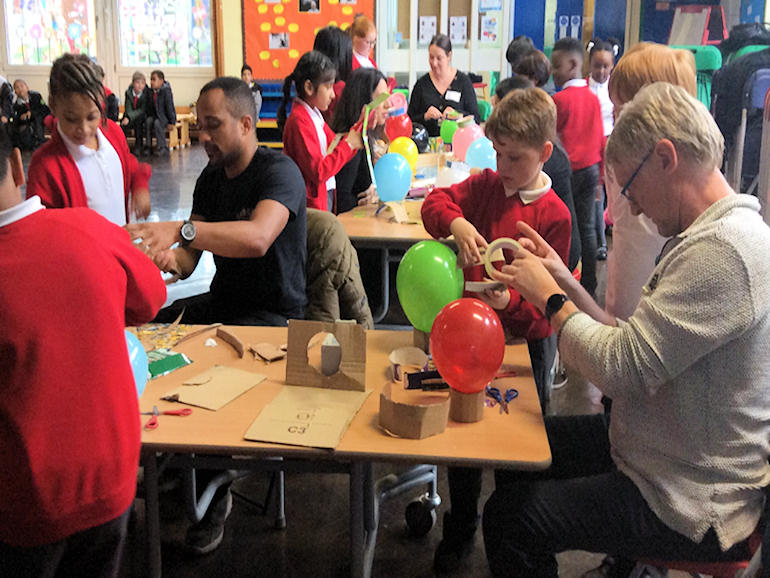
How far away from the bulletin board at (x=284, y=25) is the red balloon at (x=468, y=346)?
11074mm

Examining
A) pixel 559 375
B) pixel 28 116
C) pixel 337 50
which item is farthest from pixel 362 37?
pixel 28 116

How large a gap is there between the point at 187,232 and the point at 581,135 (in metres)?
3.33

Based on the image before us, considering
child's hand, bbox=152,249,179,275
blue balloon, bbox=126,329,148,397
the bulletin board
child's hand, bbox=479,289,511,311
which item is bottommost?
blue balloon, bbox=126,329,148,397

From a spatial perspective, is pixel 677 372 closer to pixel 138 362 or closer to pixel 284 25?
pixel 138 362

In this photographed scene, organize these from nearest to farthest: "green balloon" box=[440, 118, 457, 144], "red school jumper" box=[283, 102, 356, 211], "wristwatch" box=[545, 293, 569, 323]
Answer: "wristwatch" box=[545, 293, 569, 323]
"red school jumper" box=[283, 102, 356, 211]
"green balloon" box=[440, 118, 457, 144]

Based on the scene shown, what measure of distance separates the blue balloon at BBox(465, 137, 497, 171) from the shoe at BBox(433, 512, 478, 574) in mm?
2431

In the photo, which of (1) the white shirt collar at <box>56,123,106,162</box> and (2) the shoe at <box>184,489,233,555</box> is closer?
(2) the shoe at <box>184,489,233,555</box>

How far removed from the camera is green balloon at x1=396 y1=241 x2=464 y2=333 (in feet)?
6.54

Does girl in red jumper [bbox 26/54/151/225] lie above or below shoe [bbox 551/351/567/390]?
above

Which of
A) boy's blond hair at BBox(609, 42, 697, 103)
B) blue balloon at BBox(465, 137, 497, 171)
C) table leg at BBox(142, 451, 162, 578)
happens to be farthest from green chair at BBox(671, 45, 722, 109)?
table leg at BBox(142, 451, 162, 578)

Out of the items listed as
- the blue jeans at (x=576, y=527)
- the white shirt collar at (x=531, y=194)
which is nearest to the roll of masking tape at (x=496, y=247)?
the white shirt collar at (x=531, y=194)

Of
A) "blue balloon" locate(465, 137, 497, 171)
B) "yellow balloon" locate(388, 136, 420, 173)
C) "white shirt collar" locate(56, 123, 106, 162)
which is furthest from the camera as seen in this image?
"yellow balloon" locate(388, 136, 420, 173)

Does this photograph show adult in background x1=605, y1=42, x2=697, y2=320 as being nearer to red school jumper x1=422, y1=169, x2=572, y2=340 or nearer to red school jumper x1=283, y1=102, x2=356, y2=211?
red school jumper x1=422, y1=169, x2=572, y2=340

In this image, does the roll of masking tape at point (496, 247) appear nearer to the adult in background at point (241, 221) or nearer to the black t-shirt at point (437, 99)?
the adult in background at point (241, 221)
